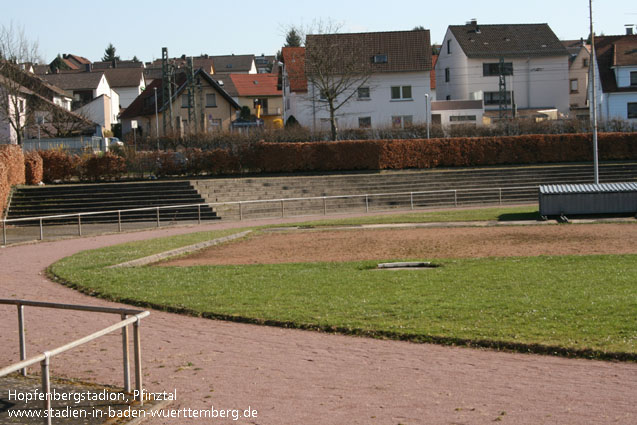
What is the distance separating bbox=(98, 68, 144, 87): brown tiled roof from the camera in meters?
104

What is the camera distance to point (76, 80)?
299 feet

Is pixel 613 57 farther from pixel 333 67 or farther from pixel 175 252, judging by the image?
pixel 175 252

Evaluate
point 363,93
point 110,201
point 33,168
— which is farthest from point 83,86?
point 110,201

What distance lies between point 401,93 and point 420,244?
1696 inches

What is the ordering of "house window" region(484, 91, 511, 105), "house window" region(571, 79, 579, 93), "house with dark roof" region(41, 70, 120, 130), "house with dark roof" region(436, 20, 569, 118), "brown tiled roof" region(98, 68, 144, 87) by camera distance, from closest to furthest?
"house with dark roof" region(436, 20, 569, 118)
"house window" region(484, 91, 511, 105)
"house window" region(571, 79, 579, 93)
"house with dark roof" region(41, 70, 120, 130)
"brown tiled roof" region(98, 68, 144, 87)

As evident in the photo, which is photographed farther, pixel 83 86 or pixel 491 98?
pixel 83 86

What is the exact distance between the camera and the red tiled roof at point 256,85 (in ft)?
295

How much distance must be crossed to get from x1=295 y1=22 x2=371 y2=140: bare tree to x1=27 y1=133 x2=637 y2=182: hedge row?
29.1 feet

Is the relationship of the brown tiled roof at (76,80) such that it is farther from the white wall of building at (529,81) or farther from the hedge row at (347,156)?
the hedge row at (347,156)

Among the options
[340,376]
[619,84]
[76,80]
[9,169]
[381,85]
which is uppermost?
[76,80]

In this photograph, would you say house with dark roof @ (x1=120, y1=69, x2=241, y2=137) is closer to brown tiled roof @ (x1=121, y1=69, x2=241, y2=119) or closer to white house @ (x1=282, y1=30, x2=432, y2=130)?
brown tiled roof @ (x1=121, y1=69, x2=241, y2=119)

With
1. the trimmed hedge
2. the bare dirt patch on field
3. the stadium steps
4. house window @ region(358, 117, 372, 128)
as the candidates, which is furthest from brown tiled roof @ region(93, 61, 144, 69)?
the bare dirt patch on field

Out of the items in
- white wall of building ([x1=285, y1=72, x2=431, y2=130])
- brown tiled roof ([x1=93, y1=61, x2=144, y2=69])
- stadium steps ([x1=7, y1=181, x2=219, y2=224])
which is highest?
brown tiled roof ([x1=93, y1=61, x2=144, y2=69])

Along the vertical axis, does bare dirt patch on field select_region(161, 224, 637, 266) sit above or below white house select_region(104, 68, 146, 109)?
below
